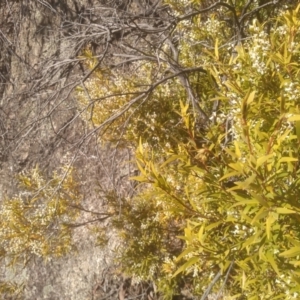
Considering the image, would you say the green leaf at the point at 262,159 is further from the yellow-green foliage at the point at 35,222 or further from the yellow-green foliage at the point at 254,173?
the yellow-green foliage at the point at 35,222

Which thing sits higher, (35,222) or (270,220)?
(270,220)

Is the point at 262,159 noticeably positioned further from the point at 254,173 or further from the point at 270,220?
the point at 270,220

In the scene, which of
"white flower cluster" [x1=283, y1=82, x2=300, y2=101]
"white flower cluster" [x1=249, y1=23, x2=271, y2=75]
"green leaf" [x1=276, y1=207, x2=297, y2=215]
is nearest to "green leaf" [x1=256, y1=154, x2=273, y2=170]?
"green leaf" [x1=276, y1=207, x2=297, y2=215]

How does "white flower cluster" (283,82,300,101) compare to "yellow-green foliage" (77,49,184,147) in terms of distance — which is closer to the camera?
"white flower cluster" (283,82,300,101)

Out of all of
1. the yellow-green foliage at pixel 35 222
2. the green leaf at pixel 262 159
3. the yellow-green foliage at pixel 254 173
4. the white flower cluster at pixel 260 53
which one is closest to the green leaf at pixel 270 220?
the yellow-green foliage at pixel 254 173

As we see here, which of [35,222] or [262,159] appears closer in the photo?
[262,159]

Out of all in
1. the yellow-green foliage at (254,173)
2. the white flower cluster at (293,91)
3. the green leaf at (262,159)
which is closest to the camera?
the green leaf at (262,159)

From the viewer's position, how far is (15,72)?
3717mm

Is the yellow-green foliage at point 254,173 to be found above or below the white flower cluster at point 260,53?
below

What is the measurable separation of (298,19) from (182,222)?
137cm

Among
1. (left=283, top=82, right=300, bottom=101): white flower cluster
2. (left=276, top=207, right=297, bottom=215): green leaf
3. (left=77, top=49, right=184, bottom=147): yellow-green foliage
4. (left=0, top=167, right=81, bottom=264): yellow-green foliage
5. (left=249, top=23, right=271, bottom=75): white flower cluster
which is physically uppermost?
(left=249, top=23, right=271, bottom=75): white flower cluster

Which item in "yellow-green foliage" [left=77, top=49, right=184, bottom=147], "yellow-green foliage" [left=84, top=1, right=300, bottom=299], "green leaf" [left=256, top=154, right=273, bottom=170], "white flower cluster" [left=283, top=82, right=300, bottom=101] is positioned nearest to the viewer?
"green leaf" [left=256, top=154, right=273, bottom=170]

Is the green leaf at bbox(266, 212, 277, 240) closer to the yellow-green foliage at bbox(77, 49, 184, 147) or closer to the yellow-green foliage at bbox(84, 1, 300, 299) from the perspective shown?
the yellow-green foliage at bbox(84, 1, 300, 299)

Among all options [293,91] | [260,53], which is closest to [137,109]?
[260,53]
